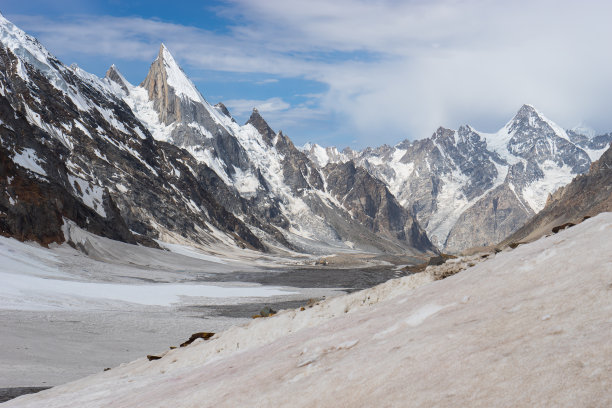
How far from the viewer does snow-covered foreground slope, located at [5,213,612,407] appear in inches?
216

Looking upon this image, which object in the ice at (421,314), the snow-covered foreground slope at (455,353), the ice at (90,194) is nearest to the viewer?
the snow-covered foreground slope at (455,353)

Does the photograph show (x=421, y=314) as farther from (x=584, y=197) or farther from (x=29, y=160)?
(x=584, y=197)

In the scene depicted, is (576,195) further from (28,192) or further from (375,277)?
(28,192)

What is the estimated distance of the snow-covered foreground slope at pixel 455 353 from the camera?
549cm

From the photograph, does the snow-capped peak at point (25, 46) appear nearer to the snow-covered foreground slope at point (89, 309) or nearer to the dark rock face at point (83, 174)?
the dark rock face at point (83, 174)

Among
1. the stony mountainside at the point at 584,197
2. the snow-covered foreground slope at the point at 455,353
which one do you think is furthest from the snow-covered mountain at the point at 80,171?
the stony mountainside at the point at 584,197

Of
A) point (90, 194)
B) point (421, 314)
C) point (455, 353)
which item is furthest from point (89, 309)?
point (90, 194)

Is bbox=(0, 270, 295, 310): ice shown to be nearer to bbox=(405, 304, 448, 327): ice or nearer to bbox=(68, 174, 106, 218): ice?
bbox=(405, 304, 448, 327): ice

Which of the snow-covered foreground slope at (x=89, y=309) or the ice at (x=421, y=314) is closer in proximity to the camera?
the ice at (x=421, y=314)

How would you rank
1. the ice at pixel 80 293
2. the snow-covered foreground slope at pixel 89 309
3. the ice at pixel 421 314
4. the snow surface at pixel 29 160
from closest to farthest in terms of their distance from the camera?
the ice at pixel 421 314, the snow-covered foreground slope at pixel 89 309, the ice at pixel 80 293, the snow surface at pixel 29 160

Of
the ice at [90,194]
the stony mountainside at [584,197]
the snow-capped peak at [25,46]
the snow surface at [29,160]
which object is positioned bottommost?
the stony mountainside at [584,197]

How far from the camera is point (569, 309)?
646 centimetres

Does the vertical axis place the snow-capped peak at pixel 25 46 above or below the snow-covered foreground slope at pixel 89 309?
above

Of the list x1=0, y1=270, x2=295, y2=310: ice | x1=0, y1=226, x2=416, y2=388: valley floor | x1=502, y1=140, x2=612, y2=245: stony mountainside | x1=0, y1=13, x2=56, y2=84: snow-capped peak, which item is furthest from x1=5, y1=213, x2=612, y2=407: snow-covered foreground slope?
x1=0, y1=13, x2=56, y2=84: snow-capped peak
